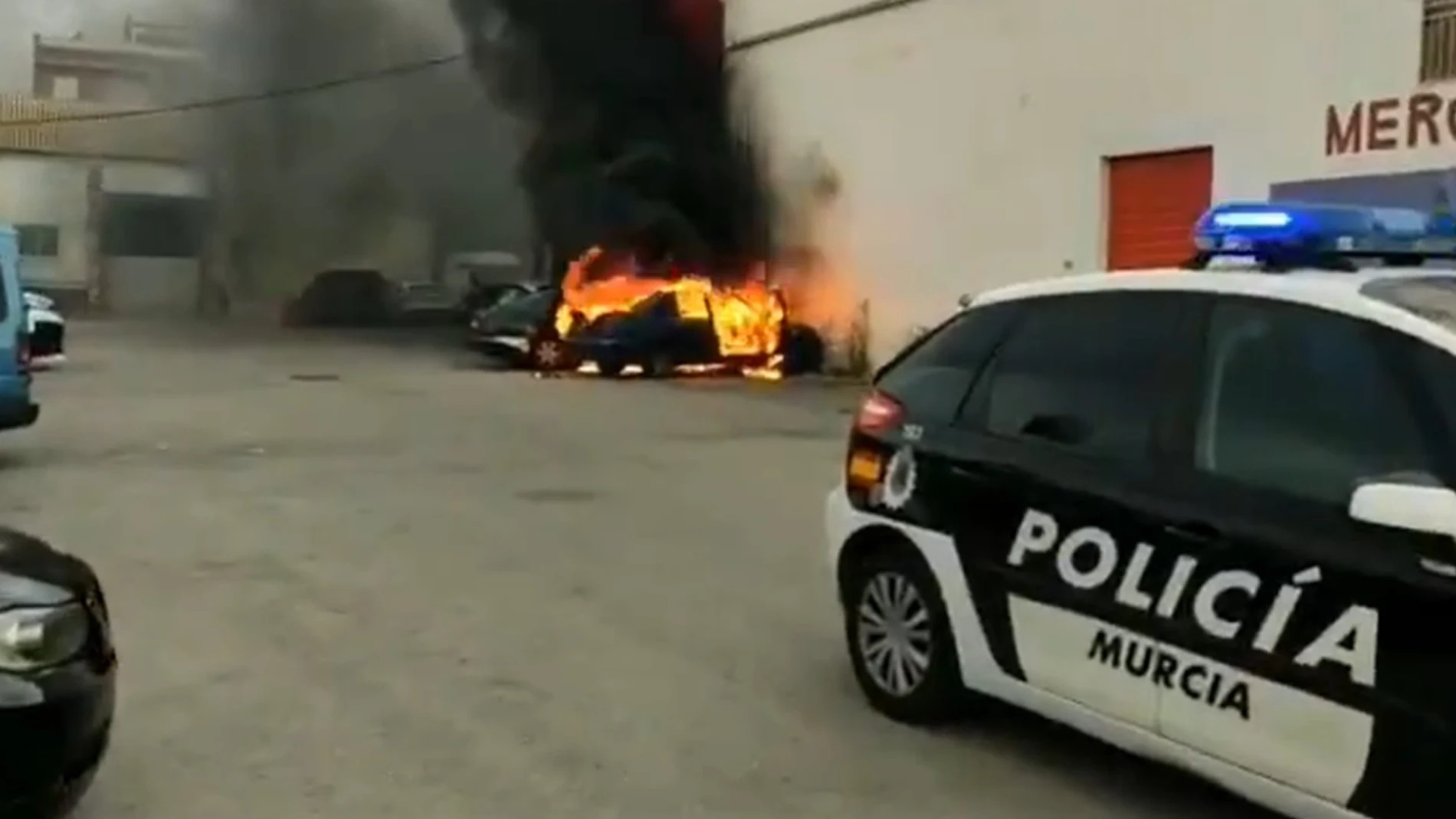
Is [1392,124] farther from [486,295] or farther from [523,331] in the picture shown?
[486,295]

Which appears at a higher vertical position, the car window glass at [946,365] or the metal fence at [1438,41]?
the metal fence at [1438,41]

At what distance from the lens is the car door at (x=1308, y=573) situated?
3930 millimetres

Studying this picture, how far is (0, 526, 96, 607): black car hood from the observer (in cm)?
416

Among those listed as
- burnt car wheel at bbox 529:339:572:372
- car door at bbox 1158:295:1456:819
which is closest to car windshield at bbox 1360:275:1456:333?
car door at bbox 1158:295:1456:819

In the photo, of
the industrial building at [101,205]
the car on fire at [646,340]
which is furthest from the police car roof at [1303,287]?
the industrial building at [101,205]

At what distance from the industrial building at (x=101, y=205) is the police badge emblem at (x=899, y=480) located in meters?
49.1

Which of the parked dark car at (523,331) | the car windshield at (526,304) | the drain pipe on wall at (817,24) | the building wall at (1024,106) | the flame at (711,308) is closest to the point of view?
the building wall at (1024,106)

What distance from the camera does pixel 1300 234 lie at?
206 inches

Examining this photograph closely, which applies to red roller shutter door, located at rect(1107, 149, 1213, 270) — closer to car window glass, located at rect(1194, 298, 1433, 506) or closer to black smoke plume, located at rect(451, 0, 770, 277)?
black smoke plume, located at rect(451, 0, 770, 277)

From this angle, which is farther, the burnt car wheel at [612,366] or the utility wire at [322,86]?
the utility wire at [322,86]

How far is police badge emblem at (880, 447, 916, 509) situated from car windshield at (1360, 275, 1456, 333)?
5.42 ft

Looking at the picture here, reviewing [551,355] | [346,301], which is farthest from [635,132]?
[346,301]

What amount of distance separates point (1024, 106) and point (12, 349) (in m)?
14.7

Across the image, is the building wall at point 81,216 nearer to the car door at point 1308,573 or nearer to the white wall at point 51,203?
the white wall at point 51,203
